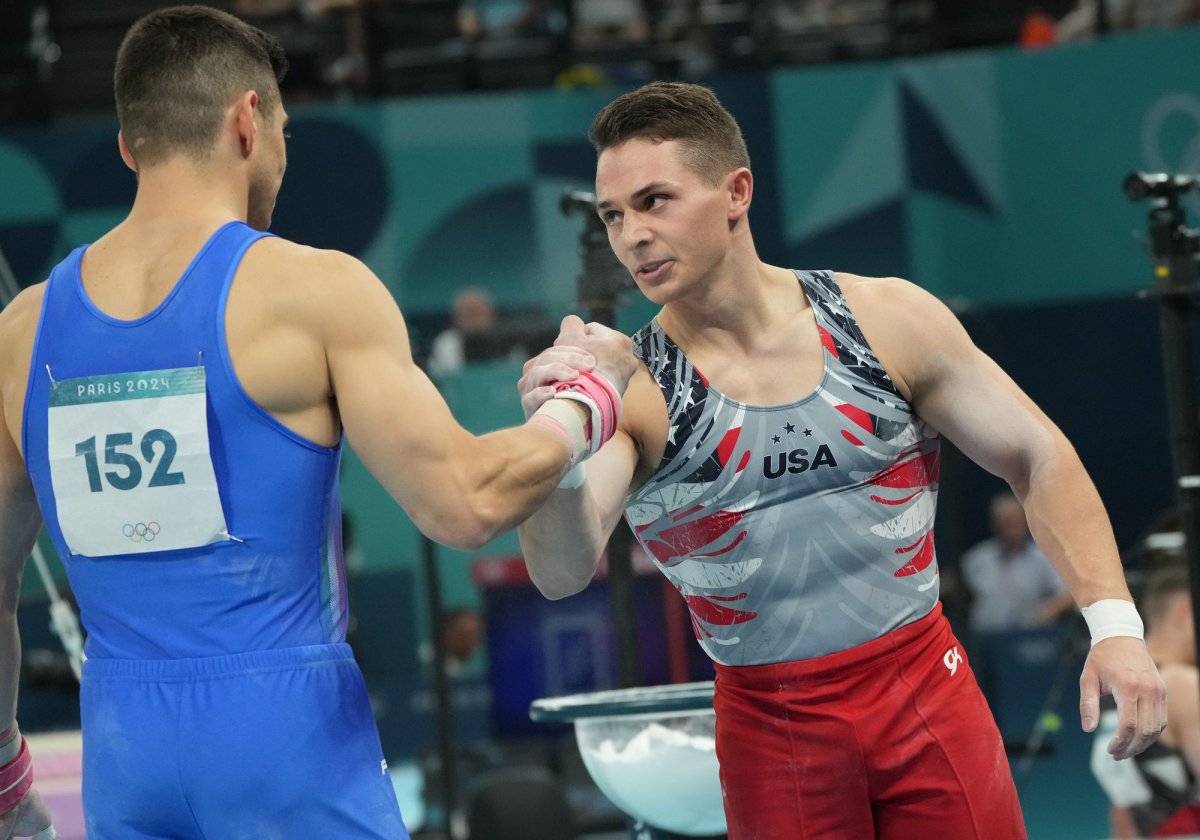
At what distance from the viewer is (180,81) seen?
86.6 inches

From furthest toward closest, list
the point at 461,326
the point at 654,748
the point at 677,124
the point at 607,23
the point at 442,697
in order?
1. the point at 607,23
2. the point at 461,326
3. the point at 442,697
4. the point at 654,748
5. the point at 677,124

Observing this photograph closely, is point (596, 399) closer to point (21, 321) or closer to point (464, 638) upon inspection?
point (21, 321)

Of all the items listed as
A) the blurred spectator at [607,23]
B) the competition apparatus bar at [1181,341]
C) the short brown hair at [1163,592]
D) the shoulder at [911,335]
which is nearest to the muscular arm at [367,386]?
the shoulder at [911,335]

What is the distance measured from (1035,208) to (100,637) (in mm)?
7997

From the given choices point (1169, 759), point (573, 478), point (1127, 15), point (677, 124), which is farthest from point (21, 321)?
point (1127, 15)

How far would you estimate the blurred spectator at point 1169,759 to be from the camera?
4.37 meters

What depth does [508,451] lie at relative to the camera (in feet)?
7.11

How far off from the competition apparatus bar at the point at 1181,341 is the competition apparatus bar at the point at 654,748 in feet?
4.48

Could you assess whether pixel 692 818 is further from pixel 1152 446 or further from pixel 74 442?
pixel 1152 446

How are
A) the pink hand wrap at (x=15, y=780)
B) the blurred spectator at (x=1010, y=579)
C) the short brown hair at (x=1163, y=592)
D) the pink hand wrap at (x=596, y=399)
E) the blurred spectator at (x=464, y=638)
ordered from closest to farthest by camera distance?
1. the pink hand wrap at (x=596, y=399)
2. the pink hand wrap at (x=15, y=780)
3. the short brown hair at (x=1163, y=592)
4. the blurred spectator at (x=464, y=638)
5. the blurred spectator at (x=1010, y=579)

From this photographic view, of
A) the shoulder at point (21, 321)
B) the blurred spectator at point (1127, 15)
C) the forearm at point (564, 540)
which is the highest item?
the blurred spectator at point (1127, 15)

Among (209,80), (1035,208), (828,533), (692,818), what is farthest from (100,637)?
(1035,208)

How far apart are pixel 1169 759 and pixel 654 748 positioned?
208 cm

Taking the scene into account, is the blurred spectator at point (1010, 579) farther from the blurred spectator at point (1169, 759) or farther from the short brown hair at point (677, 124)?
the short brown hair at point (677, 124)
